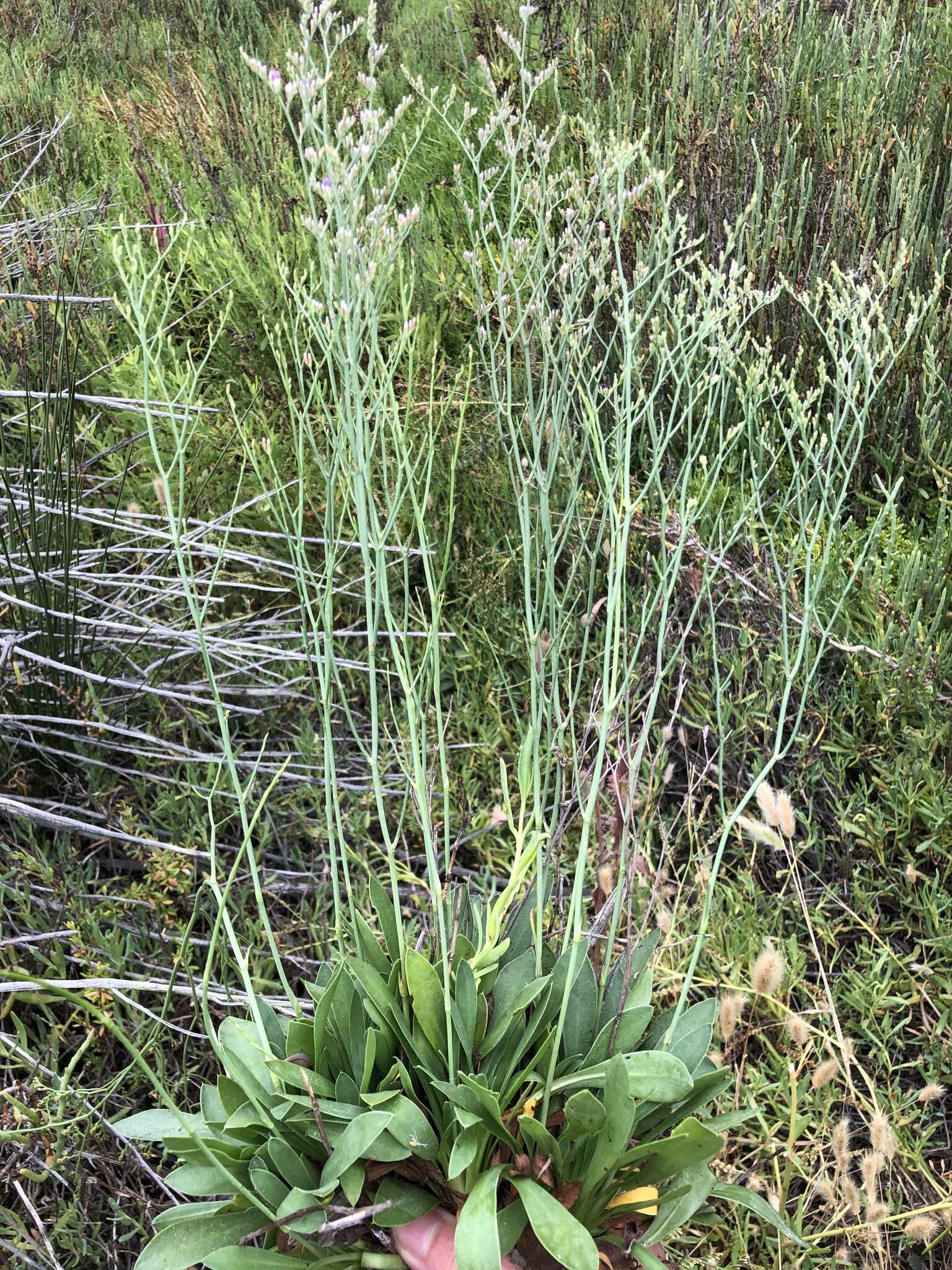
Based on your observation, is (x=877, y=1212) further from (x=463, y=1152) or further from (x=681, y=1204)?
(x=463, y=1152)

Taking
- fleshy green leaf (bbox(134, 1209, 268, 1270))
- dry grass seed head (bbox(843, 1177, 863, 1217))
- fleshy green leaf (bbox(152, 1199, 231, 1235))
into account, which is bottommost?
dry grass seed head (bbox(843, 1177, 863, 1217))

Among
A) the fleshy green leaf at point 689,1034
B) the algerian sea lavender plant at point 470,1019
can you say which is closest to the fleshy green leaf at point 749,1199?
the algerian sea lavender plant at point 470,1019

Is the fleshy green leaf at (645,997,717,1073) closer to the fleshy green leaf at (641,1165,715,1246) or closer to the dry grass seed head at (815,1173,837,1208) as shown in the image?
the fleshy green leaf at (641,1165,715,1246)

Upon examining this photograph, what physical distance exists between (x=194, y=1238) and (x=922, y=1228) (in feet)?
3.44

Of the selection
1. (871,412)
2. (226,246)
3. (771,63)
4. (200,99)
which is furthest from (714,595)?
(200,99)

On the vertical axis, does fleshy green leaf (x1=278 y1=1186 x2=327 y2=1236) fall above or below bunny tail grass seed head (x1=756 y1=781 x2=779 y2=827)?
below

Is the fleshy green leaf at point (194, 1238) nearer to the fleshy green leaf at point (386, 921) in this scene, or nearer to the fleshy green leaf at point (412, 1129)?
the fleshy green leaf at point (412, 1129)

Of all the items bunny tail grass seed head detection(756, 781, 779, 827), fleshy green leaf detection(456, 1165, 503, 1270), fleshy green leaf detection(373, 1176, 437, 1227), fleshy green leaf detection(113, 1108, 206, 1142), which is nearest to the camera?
fleshy green leaf detection(456, 1165, 503, 1270)

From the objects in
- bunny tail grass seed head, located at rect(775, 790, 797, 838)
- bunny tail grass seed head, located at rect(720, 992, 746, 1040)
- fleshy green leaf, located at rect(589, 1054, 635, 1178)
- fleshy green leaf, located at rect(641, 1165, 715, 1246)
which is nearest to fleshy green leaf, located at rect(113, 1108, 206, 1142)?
fleshy green leaf, located at rect(589, 1054, 635, 1178)

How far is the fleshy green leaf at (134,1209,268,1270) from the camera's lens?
117 centimetres

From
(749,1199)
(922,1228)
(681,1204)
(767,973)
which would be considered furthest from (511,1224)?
(922,1228)

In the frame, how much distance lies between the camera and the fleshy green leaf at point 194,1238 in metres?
1.17

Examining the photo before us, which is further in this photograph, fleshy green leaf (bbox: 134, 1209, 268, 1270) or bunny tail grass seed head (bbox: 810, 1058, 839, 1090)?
bunny tail grass seed head (bbox: 810, 1058, 839, 1090)

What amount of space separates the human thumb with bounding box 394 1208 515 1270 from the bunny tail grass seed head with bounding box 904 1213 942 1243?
0.65 metres
